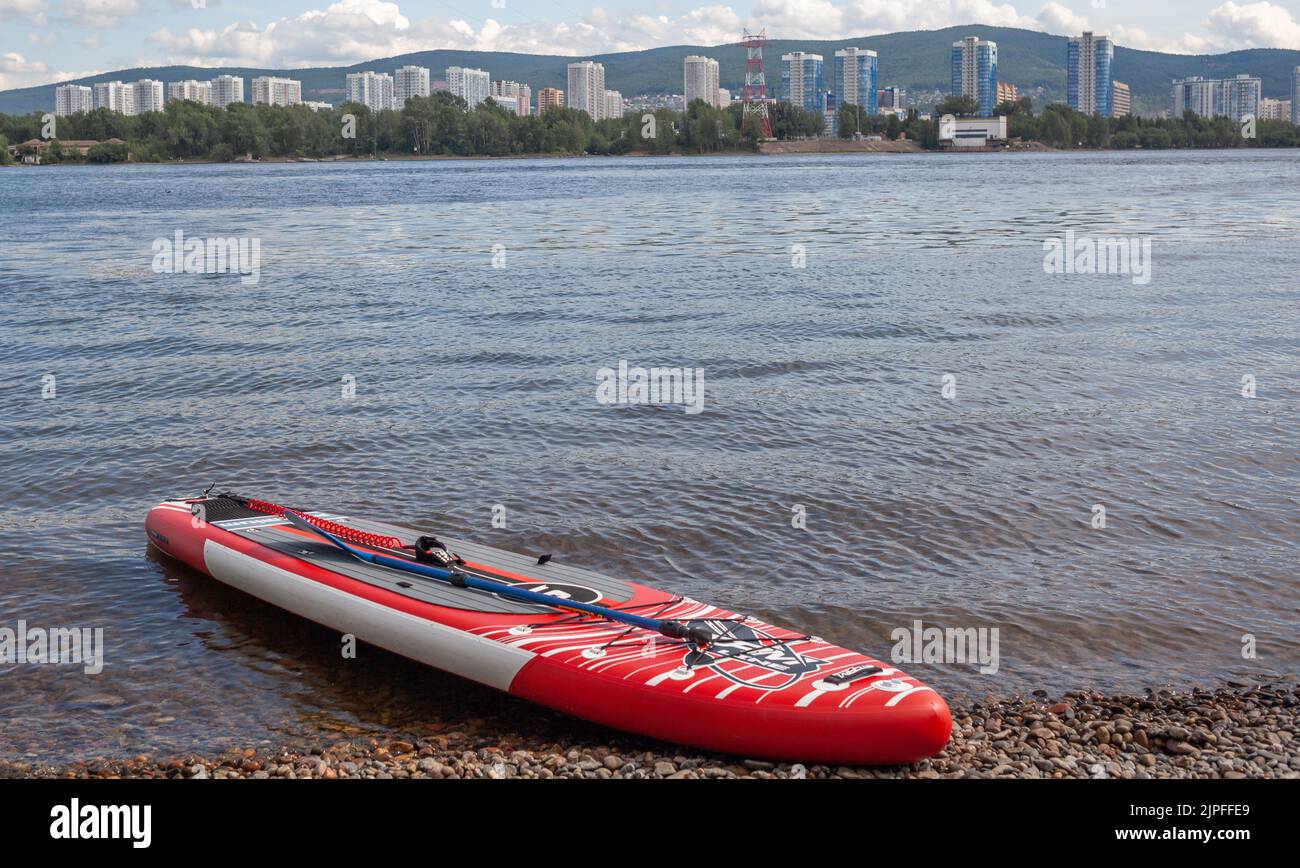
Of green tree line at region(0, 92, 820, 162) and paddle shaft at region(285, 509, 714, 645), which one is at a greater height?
green tree line at region(0, 92, 820, 162)

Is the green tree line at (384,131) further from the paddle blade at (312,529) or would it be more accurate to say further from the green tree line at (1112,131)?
the paddle blade at (312,529)

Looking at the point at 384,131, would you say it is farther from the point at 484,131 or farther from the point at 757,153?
the point at 757,153

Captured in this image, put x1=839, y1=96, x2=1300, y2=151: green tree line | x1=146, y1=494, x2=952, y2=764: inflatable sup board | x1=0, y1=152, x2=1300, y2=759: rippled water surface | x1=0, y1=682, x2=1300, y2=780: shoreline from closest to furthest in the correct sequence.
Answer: x1=0, y1=682, x2=1300, y2=780: shoreline
x1=146, y1=494, x2=952, y2=764: inflatable sup board
x1=0, y1=152, x2=1300, y2=759: rippled water surface
x1=839, y1=96, x2=1300, y2=151: green tree line

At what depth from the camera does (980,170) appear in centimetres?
→ 11306

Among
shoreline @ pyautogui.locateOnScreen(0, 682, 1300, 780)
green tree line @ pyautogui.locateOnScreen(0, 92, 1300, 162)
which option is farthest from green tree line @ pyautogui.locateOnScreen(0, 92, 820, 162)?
shoreline @ pyautogui.locateOnScreen(0, 682, 1300, 780)

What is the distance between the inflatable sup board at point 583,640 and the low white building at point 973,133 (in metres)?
183

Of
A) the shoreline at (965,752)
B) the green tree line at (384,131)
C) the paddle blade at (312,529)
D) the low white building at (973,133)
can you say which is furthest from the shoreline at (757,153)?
the shoreline at (965,752)

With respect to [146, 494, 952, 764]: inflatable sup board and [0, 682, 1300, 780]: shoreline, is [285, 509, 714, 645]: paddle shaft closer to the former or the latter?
[146, 494, 952, 764]: inflatable sup board

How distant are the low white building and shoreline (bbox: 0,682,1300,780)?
18441cm

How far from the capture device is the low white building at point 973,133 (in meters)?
184

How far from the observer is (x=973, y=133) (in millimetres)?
187250

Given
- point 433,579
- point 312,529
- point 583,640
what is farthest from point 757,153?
point 583,640

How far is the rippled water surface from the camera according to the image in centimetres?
1005

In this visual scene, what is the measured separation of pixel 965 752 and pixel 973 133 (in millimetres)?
191420
